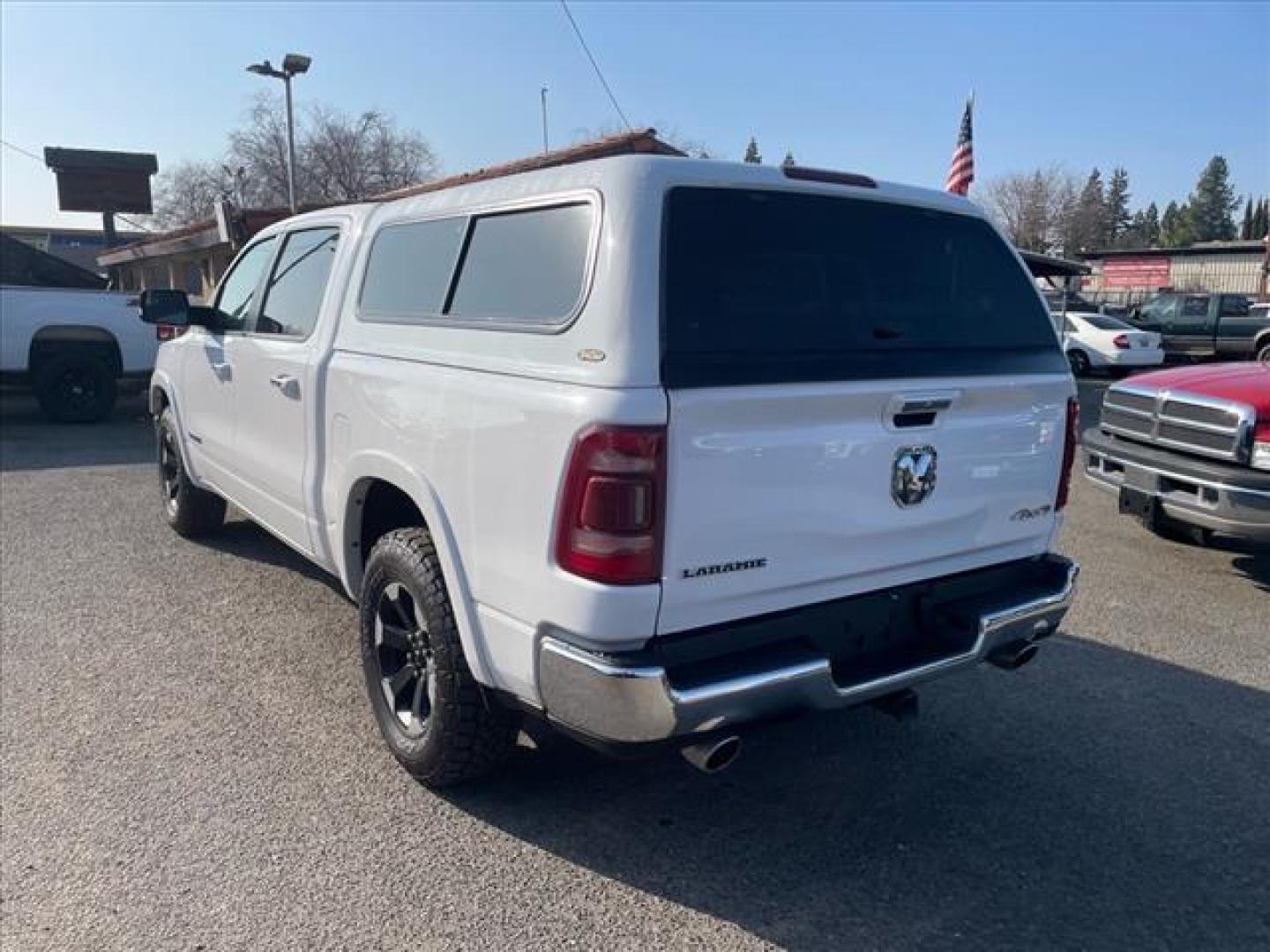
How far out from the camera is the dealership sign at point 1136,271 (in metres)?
52.8

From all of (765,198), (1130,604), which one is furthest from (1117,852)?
(1130,604)

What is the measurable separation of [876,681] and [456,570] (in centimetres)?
130

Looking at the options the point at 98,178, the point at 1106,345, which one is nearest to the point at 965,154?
the point at 1106,345

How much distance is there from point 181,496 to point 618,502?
482cm

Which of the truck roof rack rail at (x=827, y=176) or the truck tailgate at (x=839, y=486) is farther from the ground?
the truck roof rack rail at (x=827, y=176)

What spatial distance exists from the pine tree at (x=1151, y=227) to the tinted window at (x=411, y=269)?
110 metres

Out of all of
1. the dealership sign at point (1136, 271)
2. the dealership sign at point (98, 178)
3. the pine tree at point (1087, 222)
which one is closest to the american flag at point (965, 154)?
the dealership sign at point (98, 178)

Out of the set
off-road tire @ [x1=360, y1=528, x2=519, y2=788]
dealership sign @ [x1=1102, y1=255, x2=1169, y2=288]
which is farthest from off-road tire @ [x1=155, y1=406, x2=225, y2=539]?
dealership sign @ [x1=1102, y1=255, x2=1169, y2=288]

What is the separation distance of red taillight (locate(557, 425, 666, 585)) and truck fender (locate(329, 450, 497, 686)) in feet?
1.95

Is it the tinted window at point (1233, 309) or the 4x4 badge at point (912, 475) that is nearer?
the 4x4 badge at point (912, 475)

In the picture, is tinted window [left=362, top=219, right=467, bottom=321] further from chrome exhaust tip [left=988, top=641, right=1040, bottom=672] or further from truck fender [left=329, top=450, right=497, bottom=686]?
chrome exhaust tip [left=988, top=641, right=1040, bottom=672]

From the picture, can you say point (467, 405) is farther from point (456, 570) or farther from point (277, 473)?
point (277, 473)

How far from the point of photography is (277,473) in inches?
174

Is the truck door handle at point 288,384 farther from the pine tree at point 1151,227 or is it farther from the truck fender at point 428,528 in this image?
the pine tree at point 1151,227
